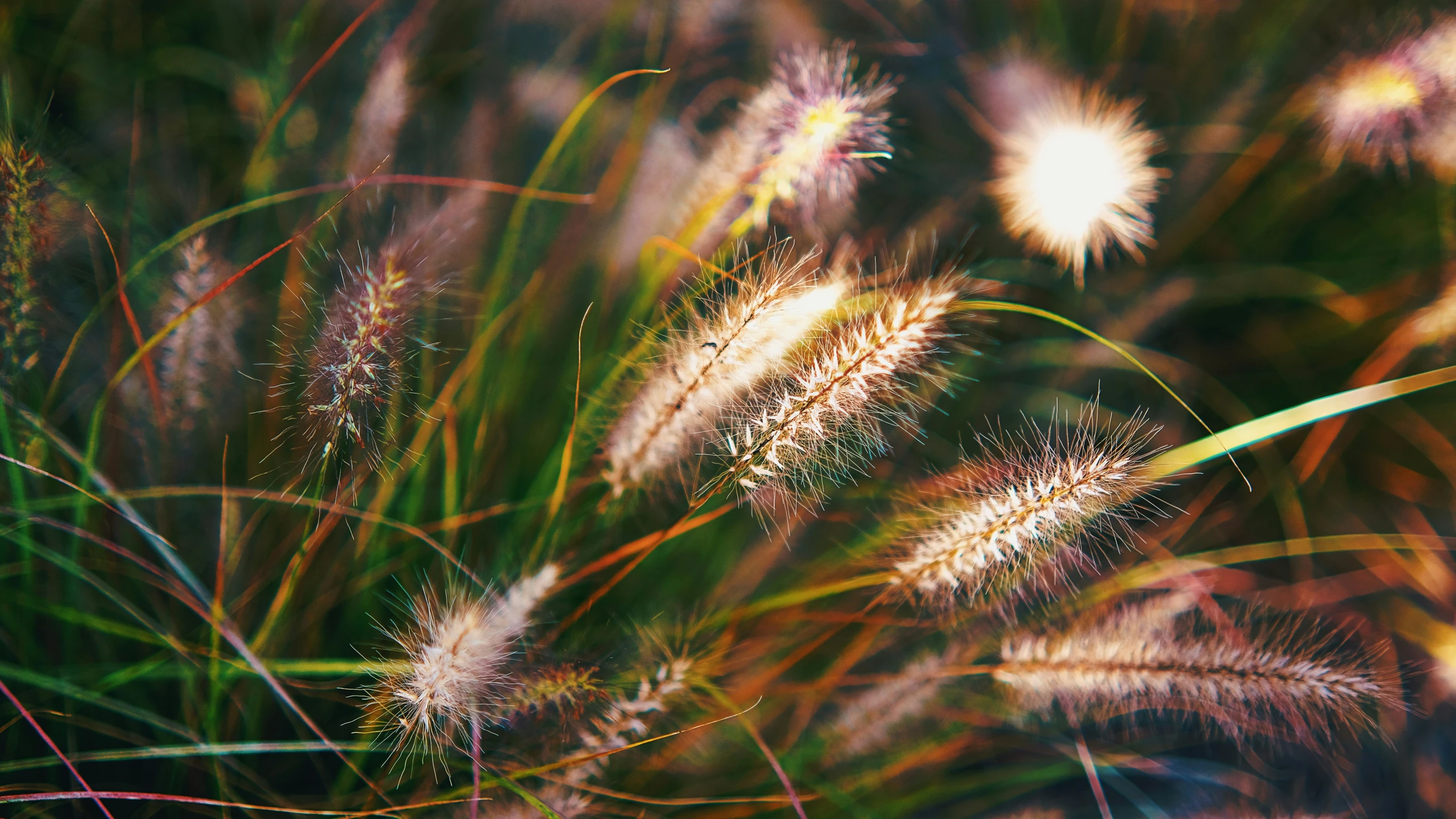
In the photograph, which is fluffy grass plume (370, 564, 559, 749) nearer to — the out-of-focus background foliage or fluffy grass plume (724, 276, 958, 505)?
the out-of-focus background foliage

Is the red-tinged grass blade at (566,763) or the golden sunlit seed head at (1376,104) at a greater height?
the golden sunlit seed head at (1376,104)

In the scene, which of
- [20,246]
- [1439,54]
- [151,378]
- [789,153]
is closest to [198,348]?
[151,378]

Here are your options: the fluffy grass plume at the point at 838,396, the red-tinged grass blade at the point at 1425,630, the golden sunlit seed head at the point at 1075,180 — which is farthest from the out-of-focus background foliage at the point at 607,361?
the fluffy grass plume at the point at 838,396

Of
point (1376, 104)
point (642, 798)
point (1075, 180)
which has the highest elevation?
point (1376, 104)

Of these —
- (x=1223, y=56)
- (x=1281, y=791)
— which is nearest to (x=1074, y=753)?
(x=1281, y=791)

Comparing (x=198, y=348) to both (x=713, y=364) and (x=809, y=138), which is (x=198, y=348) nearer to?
(x=713, y=364)

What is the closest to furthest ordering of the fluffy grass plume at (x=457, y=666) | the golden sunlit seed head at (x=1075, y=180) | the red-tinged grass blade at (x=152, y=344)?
the fluffy grass plume at (x=457, y=666) < the red-tinged grass blade at (x=152, y=344) < the golden sunlit seed head at (x=1075, y=180)

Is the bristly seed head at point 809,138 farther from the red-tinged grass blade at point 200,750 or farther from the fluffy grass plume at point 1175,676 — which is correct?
the red-tinged grass blade at point 200,750

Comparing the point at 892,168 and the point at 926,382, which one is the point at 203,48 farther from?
the point at 926,382
